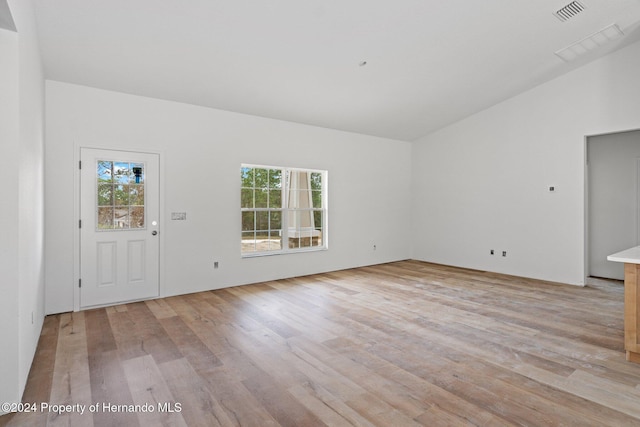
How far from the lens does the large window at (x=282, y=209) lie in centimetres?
557

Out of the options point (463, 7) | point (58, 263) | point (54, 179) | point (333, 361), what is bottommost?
point (333, 361)

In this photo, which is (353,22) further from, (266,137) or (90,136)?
(90,136)

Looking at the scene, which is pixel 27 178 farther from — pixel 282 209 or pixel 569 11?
pixel 569 11

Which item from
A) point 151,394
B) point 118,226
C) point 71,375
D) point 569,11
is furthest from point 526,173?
point 71,375

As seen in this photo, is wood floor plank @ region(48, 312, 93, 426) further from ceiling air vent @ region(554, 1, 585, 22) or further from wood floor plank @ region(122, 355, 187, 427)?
ceiling air vent @ region(554, 1, 585, 22)

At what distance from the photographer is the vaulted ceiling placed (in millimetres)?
3223

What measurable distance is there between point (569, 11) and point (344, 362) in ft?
14.9

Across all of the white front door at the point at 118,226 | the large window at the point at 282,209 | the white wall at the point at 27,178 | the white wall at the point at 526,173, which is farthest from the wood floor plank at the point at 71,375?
the white wall at the point at 526,173

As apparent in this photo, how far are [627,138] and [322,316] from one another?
6.10 metres

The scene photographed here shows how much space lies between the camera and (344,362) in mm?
2752

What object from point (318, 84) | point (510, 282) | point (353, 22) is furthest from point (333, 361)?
point (510, 282)

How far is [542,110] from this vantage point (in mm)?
5863

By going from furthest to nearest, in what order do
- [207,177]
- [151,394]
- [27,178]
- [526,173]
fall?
1. [526,173]
2. [207,177]
3. [27,178]
4. [151,394]

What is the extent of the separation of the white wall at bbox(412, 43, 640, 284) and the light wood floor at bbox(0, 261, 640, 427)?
4.78 feet
